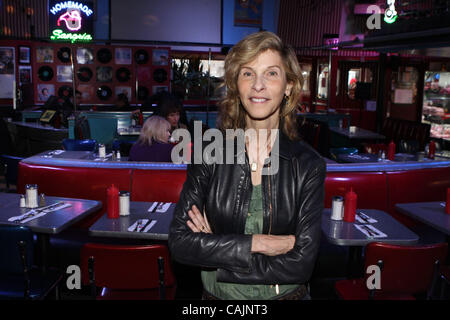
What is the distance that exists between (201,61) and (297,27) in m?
2.83

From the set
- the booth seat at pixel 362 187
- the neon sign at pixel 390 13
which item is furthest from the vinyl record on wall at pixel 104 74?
the booth seat at pixel 362 187

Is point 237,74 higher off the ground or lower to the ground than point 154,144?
higher

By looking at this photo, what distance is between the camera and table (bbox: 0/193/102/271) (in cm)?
250

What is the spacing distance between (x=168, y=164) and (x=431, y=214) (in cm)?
213

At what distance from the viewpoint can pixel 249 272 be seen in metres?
1.31

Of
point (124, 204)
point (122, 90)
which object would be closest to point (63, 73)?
point (122, 90)

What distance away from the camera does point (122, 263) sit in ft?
6.75

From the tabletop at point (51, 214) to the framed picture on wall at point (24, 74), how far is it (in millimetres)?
7772

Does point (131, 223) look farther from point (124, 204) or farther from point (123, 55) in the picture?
point (123, 55)

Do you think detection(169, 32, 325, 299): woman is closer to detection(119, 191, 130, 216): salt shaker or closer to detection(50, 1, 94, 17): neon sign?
detection(119, 191, 130, 216): salt shaker

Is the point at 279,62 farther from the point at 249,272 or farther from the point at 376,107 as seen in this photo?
the point at 376,107

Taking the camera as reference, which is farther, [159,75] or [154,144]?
[159,75]

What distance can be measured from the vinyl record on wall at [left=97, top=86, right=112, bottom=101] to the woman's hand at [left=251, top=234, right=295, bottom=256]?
9306 mm

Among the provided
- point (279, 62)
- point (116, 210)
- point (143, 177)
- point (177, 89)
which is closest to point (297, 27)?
point (177, 89)
